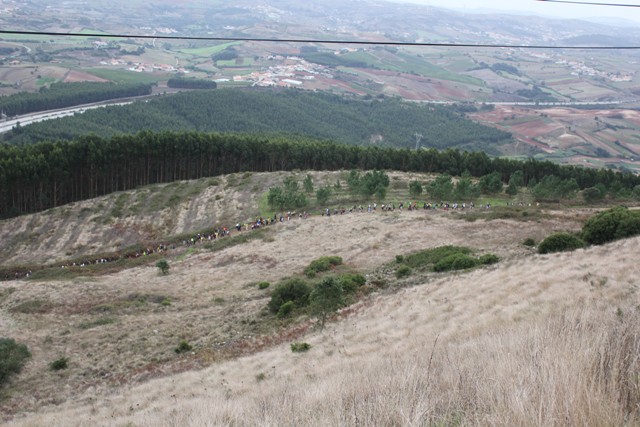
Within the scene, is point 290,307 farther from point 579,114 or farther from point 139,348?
point 579,114

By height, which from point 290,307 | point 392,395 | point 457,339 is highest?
point 392,395

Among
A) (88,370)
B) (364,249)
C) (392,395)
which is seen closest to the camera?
(392,395)

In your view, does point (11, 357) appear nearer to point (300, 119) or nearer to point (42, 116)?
point (42, 116)

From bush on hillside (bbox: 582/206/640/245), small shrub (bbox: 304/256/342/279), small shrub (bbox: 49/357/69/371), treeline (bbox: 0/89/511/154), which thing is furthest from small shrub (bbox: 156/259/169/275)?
treeline (bbox: 0/89/511/154)

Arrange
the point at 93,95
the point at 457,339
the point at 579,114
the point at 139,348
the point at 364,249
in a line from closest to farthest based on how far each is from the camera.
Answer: the point at 457,339 → the point at 139,348 → the point at 364,249 → the point at 93,95 → the point at 579,114

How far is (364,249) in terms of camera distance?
37.5 metres

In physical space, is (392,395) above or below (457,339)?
above

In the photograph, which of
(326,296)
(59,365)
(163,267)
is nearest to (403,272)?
(326,296)

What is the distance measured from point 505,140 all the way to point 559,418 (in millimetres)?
160221

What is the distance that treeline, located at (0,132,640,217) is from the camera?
60.9m

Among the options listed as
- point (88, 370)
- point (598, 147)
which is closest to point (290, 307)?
point (88, 370)

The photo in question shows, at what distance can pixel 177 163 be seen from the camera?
246 feet

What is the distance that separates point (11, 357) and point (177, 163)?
56.0 meters

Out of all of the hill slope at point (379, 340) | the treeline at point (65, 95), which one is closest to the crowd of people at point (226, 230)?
the hill slope at point (379, 340)
